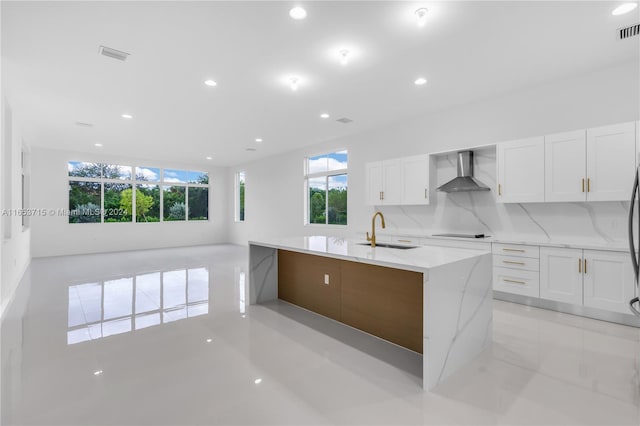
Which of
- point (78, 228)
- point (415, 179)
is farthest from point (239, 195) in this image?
point (415, 179)

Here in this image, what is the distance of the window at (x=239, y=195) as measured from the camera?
35.8 feet

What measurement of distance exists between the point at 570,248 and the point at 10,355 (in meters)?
5.52

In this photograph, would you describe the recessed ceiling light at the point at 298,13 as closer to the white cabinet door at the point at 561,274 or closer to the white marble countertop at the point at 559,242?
the white marble countertop at the point at 559,242

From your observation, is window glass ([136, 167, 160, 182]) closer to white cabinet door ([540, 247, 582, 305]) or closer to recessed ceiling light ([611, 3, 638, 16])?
white cabinet door ([540, 247, 582, 305])

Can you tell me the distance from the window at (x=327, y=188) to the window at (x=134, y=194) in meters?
4.78

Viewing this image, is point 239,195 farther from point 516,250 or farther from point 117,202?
point 516,250

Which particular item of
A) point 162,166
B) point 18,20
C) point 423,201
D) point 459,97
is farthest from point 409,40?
point 162,166

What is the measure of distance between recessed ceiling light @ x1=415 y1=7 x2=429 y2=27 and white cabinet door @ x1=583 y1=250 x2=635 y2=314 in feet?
9.82

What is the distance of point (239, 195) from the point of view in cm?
1103

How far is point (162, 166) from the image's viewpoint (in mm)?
10047

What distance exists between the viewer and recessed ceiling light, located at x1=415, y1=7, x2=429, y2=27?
262 centimetres

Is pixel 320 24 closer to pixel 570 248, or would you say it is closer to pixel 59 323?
pixel 570 248

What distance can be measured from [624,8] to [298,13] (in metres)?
2.73

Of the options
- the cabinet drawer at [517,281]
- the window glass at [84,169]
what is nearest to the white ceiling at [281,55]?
the cabinet drawer at [517,281]
